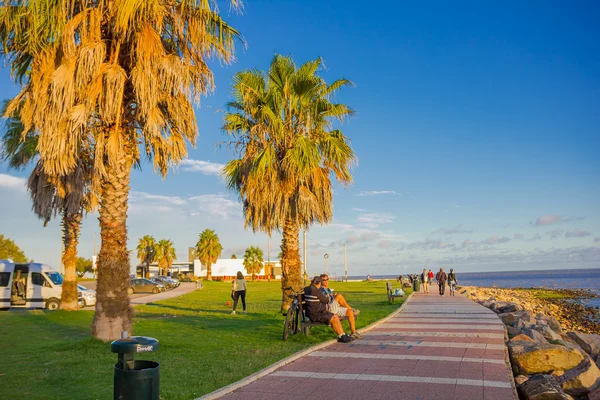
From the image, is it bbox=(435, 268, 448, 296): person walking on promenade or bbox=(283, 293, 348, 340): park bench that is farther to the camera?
bbox=(435, 268, 448, 296): person walking on promenade

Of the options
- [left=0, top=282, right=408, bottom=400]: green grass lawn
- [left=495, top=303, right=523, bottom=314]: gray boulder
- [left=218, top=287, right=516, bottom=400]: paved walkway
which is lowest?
[left=495, top=303, right=523, bottom=314]: gray boulder

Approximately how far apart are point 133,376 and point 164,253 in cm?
8115

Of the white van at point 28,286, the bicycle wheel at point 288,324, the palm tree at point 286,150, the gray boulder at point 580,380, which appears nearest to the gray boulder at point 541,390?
the gray boulder at point 580,380

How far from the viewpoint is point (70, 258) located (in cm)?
2228

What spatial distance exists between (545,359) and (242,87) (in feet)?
44.8

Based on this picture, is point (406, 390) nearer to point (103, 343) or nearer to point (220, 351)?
point (220, 351)

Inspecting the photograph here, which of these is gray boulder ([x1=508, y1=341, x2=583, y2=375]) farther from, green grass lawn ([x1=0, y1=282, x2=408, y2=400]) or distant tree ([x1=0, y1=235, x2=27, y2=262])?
distant tree ([x1=0, y1=235, x2=27, y2=262])

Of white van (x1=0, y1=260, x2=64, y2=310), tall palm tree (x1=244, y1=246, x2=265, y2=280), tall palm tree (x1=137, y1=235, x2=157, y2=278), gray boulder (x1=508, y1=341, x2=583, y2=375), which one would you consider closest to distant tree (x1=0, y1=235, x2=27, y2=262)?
tall palm tree (x1=137, y1=235, x2=157, y2=278)

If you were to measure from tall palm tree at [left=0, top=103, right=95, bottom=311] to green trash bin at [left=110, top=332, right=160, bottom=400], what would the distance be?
1706 cm

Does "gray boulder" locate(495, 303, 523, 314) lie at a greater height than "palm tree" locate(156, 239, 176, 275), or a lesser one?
lesser

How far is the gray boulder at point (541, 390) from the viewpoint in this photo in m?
7.12

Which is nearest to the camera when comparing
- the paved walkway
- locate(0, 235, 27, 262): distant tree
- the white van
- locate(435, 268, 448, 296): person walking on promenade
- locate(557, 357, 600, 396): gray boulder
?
the paved walkway

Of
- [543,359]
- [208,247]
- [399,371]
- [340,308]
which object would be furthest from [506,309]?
[208,247]

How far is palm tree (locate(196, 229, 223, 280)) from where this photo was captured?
84312 millimetres
